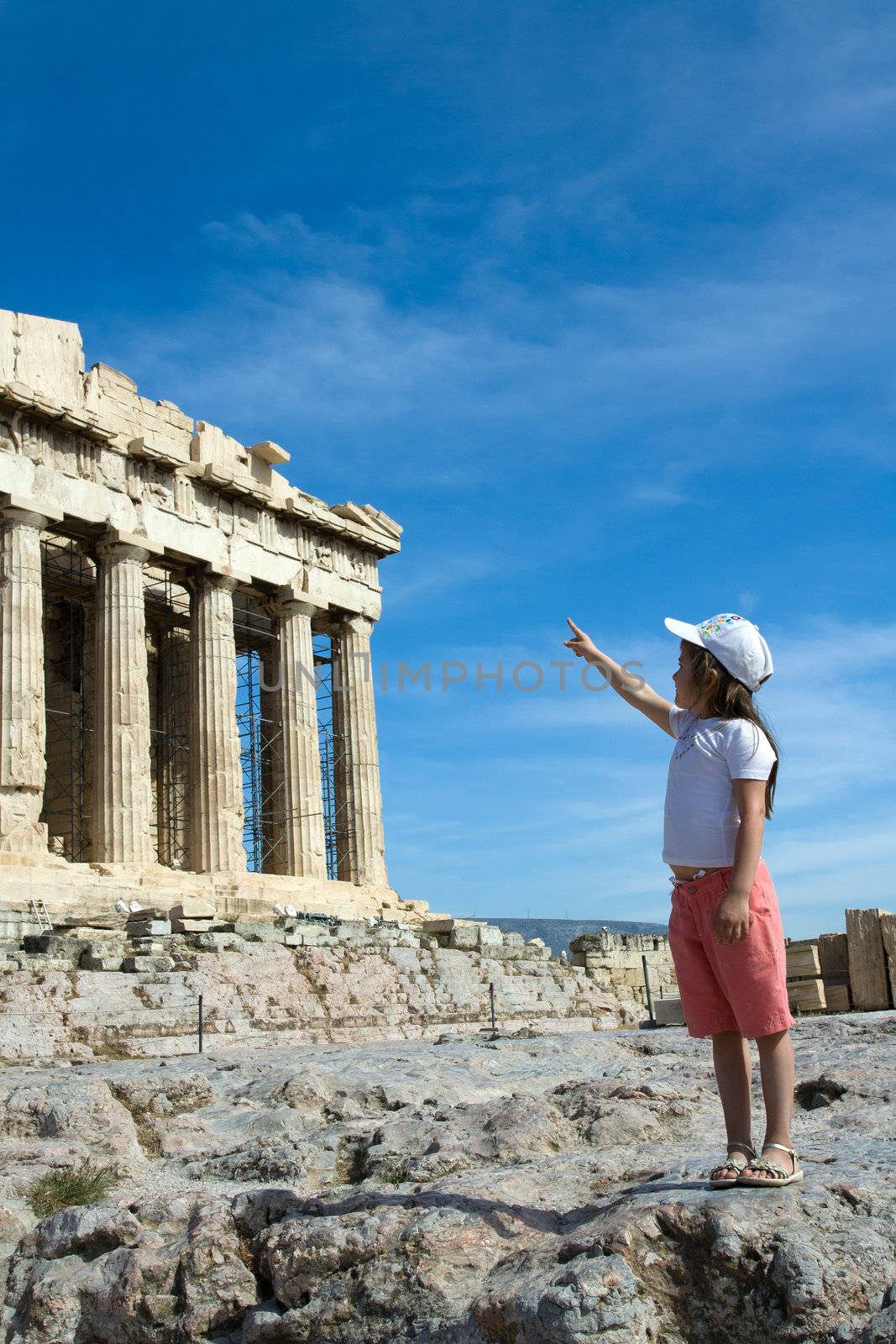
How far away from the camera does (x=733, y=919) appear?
3.88 m

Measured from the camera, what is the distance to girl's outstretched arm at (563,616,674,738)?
4.66 m

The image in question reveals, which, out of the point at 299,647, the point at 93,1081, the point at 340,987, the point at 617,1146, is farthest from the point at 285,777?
the point at 617,1146

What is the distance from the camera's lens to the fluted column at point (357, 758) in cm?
2936

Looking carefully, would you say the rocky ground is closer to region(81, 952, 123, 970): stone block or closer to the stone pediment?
region(81, 952, 123, 970): stone block

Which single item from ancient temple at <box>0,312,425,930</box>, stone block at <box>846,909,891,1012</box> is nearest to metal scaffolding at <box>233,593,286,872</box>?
ancient temple at <box>0,312,425,930</box>

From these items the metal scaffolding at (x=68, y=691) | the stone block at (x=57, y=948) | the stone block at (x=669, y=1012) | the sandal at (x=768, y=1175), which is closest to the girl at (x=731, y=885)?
the sandal at (x=768, y=1175)

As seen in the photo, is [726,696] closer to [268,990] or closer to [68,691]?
[268,990]

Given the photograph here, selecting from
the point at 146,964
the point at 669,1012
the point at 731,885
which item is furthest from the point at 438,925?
the point at 731,885

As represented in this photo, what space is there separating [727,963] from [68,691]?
2633 cm

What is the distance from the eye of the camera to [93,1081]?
649 cm

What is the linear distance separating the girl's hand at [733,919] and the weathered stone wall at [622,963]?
60.7 feet

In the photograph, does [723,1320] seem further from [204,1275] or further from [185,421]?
[185,421]

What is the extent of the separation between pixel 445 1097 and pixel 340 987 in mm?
10800

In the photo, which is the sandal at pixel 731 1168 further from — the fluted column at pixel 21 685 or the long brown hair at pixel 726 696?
the fluted column at pixel 21 685
